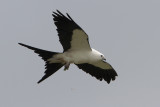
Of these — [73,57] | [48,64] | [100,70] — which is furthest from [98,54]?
[48,64]

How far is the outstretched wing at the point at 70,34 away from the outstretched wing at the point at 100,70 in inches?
52.9

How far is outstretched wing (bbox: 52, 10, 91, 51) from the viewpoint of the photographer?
16.2 metres

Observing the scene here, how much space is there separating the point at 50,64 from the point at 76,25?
160 cm

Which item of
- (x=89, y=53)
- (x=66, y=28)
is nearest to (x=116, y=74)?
(x=89, y=53)

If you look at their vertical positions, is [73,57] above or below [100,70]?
below

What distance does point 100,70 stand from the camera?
18.6 metres

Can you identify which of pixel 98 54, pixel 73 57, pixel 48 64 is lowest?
pixel 48 64

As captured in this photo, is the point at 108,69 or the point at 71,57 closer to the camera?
the point at 71,57

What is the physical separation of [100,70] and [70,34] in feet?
7.93

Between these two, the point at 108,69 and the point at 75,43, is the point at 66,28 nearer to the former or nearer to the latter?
the point at 75,43

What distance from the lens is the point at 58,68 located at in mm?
17250

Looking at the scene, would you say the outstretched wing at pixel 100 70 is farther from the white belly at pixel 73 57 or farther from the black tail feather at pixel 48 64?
the black tail feather at pixel 48 64

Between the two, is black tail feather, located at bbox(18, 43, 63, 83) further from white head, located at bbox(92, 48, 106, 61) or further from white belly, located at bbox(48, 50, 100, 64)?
white head, located at bbox(92, 48, 106, 61)

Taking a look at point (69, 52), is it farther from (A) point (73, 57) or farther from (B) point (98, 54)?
(B) point (98, 54)
